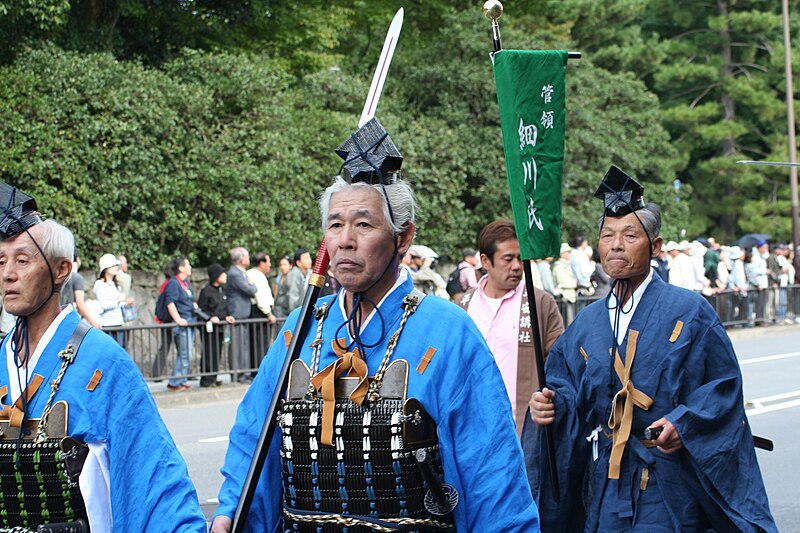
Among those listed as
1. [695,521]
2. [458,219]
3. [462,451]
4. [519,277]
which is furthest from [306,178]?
[462,451]

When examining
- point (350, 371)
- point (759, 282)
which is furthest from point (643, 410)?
point (759, 282)

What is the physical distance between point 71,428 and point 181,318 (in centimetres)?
1135

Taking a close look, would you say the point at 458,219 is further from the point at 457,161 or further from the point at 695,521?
the point at 695,521

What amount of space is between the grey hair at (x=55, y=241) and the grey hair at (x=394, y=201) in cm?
87

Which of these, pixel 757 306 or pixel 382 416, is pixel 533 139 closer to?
pixel 382 416

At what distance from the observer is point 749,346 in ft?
67.9

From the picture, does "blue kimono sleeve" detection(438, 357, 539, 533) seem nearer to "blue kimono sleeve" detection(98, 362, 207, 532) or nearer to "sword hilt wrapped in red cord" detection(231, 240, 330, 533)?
"sword hilt wrapped in red cord" detection(231, 240, 330, 533)

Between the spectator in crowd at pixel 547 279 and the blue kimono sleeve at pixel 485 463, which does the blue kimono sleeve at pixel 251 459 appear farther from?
the spectator in crowd at pixel 547 279

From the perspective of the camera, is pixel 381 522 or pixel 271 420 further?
pixel 271 420

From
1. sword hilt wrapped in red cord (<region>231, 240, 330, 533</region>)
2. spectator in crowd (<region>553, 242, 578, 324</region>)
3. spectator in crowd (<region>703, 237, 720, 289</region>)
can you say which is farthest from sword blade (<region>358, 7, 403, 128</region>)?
spectator in crowd (<region>703, 237, 720, 289</region>)

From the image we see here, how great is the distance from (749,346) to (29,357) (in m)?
18.7

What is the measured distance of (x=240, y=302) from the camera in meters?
15.3

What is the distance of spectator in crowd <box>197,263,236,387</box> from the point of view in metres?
14.7

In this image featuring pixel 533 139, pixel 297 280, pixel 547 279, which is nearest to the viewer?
pixel 533 139
